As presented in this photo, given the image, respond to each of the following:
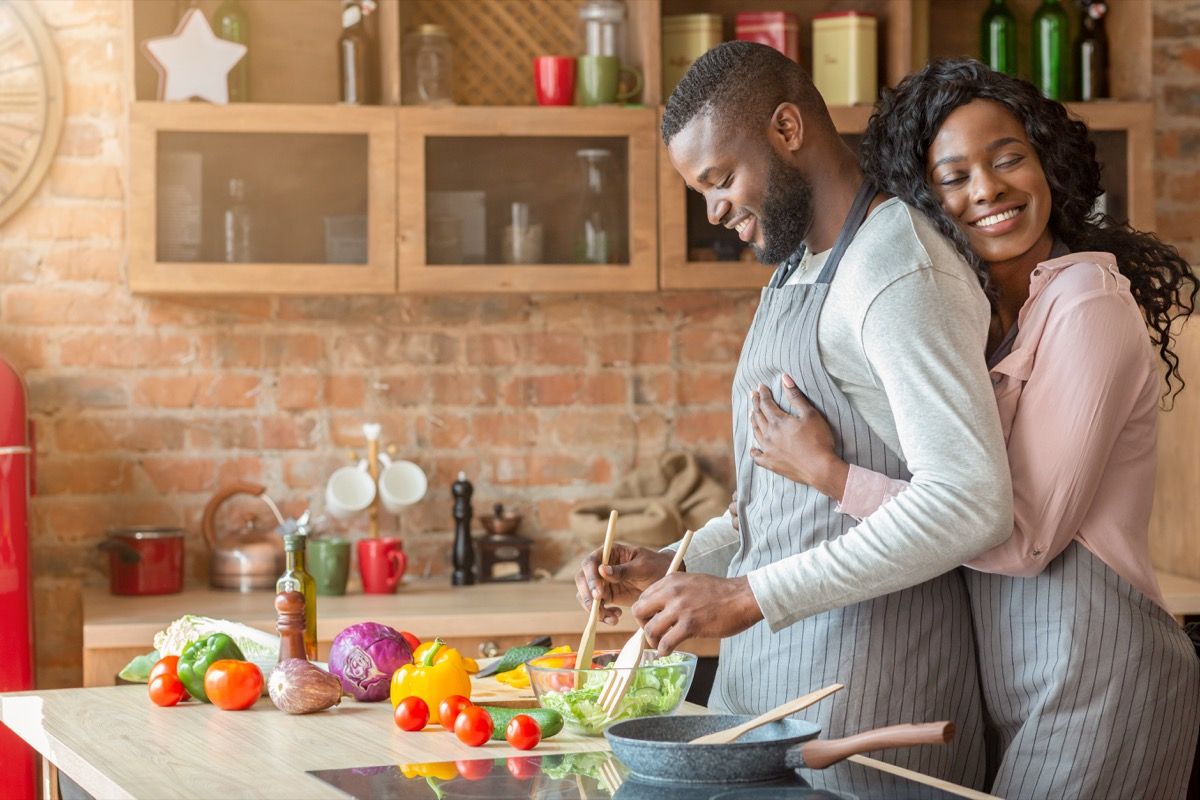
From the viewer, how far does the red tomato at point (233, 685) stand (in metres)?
2.06

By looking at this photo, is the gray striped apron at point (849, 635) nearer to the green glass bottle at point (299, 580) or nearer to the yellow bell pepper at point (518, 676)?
the yellow bell pepper at point (518, 676)

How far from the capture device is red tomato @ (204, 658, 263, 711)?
2059 millimetres

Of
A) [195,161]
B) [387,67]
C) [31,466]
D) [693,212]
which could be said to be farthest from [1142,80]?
[31,466]

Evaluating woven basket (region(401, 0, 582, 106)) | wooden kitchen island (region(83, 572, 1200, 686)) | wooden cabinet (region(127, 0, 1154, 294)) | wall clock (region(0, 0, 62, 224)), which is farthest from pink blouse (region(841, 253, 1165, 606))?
wall clock (region(0, 0, 62, 224))

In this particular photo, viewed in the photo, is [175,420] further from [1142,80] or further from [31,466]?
[1142,80]

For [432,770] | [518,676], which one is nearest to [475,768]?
[432,770]

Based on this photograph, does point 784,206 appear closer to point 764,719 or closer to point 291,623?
point 764,719

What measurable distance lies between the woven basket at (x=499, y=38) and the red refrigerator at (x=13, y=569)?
1.37 meters

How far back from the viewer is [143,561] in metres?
3.57

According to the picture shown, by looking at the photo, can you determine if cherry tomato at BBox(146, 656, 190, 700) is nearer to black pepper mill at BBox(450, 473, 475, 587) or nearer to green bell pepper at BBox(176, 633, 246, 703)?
green bell pepper at BBox(176, 633, 246, 703)

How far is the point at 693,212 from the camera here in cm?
363

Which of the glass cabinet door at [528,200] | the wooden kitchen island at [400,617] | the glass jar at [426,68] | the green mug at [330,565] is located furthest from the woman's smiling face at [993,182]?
the green mug at [330,565]

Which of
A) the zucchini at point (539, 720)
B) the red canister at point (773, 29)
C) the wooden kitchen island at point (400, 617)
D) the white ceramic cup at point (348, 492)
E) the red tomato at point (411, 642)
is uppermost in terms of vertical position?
the red canister at point (773, 29)

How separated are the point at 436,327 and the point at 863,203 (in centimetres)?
211
